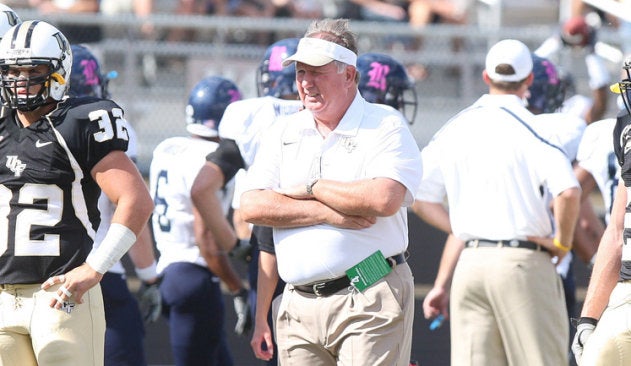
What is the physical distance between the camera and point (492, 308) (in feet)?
18.8

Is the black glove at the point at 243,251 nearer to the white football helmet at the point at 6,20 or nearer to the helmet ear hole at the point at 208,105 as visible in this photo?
the helmet ear hole at the point at 208,105

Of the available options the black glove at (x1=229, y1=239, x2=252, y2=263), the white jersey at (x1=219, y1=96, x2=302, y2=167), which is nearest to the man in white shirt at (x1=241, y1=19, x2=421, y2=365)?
the white jersey at (x1=219, y1=96, x2=302, y2=167)

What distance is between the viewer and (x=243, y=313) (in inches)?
258

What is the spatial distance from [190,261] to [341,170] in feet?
7.72

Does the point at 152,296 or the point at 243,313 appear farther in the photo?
the point at 243,313

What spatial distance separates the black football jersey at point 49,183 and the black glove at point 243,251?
63.8 inches

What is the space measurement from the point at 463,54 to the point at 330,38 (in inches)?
261

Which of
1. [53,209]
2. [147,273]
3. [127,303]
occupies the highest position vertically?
[53,209]

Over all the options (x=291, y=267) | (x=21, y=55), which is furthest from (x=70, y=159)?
(x=291, y=267)

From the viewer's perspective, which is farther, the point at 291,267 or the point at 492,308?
the point at 492,308

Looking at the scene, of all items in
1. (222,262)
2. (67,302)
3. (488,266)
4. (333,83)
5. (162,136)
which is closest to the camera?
(67,302)

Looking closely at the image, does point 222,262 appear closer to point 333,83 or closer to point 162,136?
point 333,83

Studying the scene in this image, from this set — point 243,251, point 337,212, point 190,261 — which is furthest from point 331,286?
point 190,261

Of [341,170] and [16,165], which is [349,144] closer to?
[341,170]
